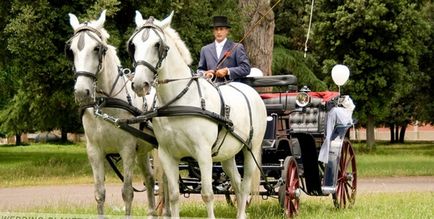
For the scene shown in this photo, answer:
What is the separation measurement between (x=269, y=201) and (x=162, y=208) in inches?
143

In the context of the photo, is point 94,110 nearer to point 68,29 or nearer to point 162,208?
point 162,208

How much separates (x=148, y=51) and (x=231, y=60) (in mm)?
2604

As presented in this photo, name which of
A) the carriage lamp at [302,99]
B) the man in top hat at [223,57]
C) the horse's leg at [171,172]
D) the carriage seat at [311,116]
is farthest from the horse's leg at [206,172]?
the carriage seat at [311,116]

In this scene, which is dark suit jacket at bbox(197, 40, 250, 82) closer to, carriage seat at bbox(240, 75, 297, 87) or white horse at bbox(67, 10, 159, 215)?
carriage seat at bbox(240, 75, 297, 87)

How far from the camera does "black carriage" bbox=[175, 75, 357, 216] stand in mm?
10094

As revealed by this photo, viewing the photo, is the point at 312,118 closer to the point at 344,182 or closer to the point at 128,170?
the point at 344,182

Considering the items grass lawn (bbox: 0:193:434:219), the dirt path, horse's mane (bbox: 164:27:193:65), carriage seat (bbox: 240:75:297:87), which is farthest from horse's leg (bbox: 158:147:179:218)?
the dirt path

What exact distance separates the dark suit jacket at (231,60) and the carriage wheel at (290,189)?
136cm

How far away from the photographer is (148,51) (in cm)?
747

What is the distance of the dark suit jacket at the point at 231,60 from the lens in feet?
32.2

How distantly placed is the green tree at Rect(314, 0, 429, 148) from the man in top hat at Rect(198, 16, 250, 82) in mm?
24080

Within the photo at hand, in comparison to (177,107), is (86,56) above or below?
above

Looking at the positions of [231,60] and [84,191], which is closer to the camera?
[231,60]

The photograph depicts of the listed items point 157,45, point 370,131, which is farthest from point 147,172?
point 370,131
